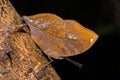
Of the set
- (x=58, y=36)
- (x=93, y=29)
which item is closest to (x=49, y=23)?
Result: (x=58, y=36)

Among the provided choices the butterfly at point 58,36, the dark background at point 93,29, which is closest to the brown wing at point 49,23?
the butterfly at point 58,36

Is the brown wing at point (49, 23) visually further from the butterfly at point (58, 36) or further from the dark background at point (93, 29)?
the dark background at point (93, 29)

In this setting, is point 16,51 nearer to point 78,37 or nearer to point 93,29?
point 78,37

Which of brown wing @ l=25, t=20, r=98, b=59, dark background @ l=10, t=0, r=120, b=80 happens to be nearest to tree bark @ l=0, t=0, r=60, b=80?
brown wing @ l=25, t=20, r=98, b=59

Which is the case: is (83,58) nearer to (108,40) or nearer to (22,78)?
(108,40)

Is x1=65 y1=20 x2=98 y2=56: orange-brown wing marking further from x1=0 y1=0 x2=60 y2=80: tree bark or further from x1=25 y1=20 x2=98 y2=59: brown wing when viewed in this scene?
x1=0 y1=0 x2=60 y2=80: tree bark

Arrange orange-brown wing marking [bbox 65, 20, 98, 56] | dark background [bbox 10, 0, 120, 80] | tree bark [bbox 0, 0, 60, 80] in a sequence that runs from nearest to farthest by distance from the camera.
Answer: tree bark [bbox 0, 0, 60, 80]
orange-brown wing marking [bbox 65, 20, 98, 56]
dark background [bbox 10, 0, 120, 80]
